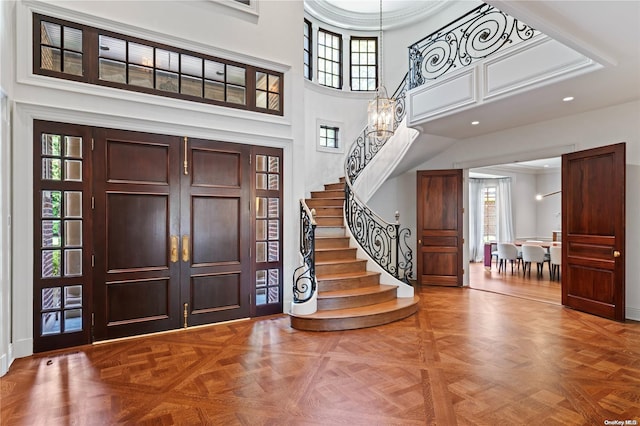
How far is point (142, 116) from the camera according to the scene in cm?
412

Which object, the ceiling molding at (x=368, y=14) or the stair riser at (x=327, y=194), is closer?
the stair riser at (x=327, y=194)

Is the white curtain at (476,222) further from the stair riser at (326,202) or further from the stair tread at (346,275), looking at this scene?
the stair tread at (346,275)

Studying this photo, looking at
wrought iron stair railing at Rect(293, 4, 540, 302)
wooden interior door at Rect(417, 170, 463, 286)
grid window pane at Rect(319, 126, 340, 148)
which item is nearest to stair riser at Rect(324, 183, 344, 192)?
wrought iron stair railing at Rect(293, 4, 540, 302)

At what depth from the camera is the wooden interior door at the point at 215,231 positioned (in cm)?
443

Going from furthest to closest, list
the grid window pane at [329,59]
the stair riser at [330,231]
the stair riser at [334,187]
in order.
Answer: the grid window pane at [329,59]
the stair riser at [334,187]
the stair riser at [330,231]

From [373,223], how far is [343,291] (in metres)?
1.91

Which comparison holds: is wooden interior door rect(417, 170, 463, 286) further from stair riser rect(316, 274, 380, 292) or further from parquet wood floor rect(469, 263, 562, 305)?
stair riser rect(316, 274, 380, 292)

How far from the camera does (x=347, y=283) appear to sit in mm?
5121

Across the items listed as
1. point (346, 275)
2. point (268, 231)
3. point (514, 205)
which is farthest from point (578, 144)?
point (514, 205)

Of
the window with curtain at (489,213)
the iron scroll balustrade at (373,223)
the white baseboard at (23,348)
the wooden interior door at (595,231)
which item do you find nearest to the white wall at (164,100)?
the white baseboard at (23,348)

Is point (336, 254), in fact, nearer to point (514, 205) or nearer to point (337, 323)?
point (337, 323)

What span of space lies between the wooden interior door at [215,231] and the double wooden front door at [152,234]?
1 centimetres

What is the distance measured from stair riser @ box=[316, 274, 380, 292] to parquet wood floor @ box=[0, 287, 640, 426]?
0.81 metres

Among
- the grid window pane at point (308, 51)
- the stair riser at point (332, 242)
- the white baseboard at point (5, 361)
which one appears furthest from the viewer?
the grid window pane at point (308, 51)
